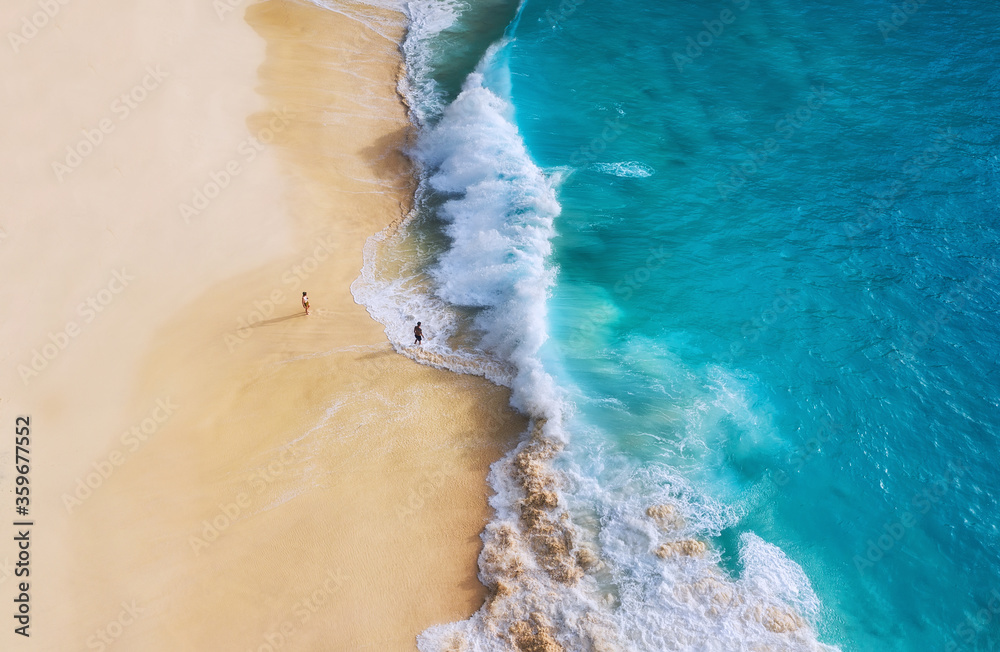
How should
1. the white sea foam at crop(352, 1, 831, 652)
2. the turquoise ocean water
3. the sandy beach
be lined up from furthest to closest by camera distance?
the turquoise ocean water
the sandy beach
the white sea foam at crop(352, 1, 831, 652)

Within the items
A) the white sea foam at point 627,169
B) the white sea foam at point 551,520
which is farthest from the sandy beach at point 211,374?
the white sea foam at point 627,169

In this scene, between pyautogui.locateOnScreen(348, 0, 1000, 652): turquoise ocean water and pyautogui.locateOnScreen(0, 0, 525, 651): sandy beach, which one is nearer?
pyautogui.locateOnScreen(0, 0, 525, 651): sandy beach

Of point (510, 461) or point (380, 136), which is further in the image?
point (380, 136)

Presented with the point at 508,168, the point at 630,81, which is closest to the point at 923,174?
the point at 630,81

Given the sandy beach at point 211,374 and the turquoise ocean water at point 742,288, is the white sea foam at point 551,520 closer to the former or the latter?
the turquoise ocean water at point 742,288

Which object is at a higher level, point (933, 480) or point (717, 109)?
point (717, 109)

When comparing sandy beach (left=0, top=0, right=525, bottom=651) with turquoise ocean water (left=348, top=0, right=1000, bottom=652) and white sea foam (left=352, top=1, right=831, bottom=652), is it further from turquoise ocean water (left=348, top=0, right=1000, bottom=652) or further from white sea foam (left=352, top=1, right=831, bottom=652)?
turquoise ocean water (left=348, top=0, right=1000, bottom=652)

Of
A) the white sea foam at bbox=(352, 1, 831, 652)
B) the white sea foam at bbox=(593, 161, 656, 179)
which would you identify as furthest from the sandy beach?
the white sea foam at bbox=(593, 161, 656, 179)

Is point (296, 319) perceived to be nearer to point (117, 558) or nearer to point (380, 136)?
point (117, 558)
